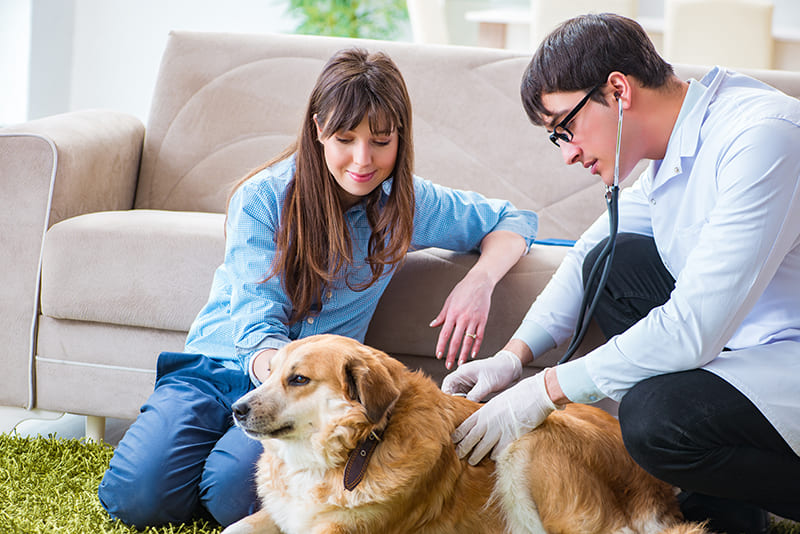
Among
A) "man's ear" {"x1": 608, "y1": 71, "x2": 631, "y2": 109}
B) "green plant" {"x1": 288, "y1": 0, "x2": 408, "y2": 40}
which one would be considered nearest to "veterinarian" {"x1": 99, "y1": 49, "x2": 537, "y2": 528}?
"man's ear" {"x1": 608, "y1": 71, "x2": 631, "y2": 109}

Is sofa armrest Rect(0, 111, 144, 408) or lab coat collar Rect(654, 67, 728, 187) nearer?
lab coat collar Rect(654, 67, 728, 187)

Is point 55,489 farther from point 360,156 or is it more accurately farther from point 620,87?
point 620,87

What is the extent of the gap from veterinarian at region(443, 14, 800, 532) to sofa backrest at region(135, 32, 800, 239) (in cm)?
99

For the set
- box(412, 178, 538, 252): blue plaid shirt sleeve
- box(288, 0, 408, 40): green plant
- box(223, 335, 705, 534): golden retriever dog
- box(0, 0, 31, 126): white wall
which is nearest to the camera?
box(223, 335, 705, 534): golden retriever dog

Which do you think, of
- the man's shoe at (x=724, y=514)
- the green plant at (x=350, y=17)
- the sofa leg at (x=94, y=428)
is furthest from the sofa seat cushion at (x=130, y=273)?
the green plant at (x=350, y=17)

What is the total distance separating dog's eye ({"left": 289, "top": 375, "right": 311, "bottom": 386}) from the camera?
4.37 ft

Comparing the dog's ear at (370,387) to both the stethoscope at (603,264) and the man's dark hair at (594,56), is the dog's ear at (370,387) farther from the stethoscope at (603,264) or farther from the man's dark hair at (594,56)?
the man's dark hair at (594,56)

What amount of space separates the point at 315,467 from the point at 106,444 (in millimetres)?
904

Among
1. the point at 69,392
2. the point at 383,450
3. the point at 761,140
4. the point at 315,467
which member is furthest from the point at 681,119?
the point at 69,392

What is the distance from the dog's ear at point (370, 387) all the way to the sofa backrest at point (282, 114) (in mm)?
1271

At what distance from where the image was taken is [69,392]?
1.98m

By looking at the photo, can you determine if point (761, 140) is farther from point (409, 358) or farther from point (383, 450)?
point (409, 358)

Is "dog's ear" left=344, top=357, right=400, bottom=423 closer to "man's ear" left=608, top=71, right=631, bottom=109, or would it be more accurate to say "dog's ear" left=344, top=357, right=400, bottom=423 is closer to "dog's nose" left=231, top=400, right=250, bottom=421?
"dog's nose" left=231, top=400, right=250, bottom=421

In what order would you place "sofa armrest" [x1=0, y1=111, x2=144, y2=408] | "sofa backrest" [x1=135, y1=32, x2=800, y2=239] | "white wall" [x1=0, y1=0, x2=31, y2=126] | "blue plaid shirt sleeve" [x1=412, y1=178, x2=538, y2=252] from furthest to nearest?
"white wall" [x1=0, y1=0, x2=31, y2=126]
"sofa backrest" [x1=135, y1=32, x2=800, y2=239]
"sofa armrest" [x1=0, y1=111, x2=144, y2=408]
"blue plaid shirt sleeve" [x1=412, y1=178, x2=538, y2=252]
